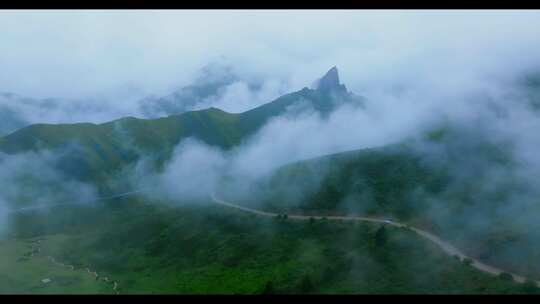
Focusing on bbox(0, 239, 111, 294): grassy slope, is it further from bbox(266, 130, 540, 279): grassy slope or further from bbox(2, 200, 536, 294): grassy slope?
bbox(266, 130, 540, 279): grassy slope

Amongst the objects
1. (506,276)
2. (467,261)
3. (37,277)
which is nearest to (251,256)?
(467,261)

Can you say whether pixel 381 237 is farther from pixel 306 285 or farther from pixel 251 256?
pixel 251 256

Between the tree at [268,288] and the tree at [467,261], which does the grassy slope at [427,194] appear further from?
the tree at [268,288]

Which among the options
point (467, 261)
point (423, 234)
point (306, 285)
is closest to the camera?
point (467, 261)

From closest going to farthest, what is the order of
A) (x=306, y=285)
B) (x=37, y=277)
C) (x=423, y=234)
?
(x=306, y=285) < (x=423, y=234) < (x=37, y=277)

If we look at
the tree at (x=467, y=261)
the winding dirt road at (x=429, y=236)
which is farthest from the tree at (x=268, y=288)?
the tree at (x=467, y=261)
